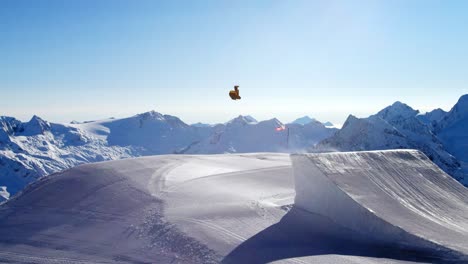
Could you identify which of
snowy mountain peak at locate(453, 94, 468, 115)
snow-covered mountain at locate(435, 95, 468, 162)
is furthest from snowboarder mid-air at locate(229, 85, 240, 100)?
snowy mountain peak at locate(453, 94, 468, 115)

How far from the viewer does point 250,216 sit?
12875 mm

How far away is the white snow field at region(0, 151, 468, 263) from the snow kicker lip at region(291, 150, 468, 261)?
41mm

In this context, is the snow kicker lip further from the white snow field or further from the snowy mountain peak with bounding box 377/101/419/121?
the snowy mountain peak with bounding box 377/101/419/121

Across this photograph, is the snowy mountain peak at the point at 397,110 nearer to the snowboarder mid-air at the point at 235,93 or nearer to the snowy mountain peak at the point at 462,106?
the snowy mountain peak at the point at 462,106

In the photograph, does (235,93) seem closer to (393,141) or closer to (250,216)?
(250,216)

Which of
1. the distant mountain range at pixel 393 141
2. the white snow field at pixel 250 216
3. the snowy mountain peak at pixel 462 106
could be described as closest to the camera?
the white snow field at pixel 250 216

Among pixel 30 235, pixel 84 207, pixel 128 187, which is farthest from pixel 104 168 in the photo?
pixel 30 235

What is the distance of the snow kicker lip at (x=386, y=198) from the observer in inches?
437

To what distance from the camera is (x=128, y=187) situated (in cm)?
1572

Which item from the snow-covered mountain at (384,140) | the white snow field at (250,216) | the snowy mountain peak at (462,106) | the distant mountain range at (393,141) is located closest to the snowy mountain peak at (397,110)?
the snowy mountain peak at (462,106)

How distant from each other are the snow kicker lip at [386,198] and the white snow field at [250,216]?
0.14 ft

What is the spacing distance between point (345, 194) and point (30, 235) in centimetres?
999

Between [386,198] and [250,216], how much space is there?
462 centimetres

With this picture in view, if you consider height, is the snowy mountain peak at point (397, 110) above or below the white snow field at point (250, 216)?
above
